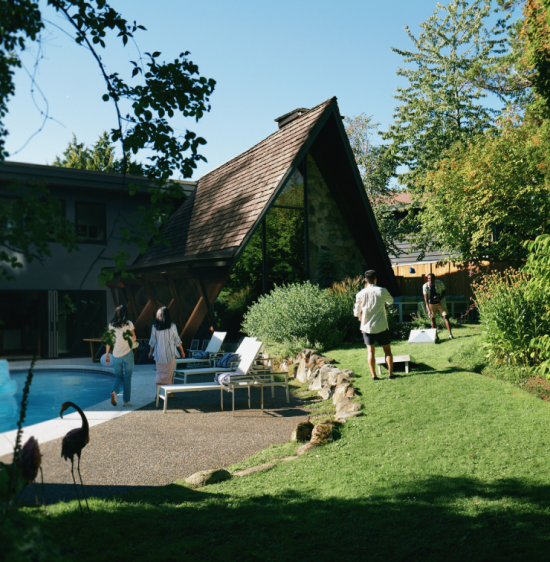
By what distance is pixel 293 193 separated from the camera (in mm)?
14984

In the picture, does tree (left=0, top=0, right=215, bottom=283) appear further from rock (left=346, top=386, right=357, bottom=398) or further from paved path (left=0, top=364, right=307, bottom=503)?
rock (left=346, top=386, right=357, bottom=398)

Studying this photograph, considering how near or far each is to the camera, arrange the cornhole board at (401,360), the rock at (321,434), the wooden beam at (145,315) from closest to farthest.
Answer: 1. the rock at (321,434)
2. the cornhole board at (401,360)
3. the wooden beam at (145,315)

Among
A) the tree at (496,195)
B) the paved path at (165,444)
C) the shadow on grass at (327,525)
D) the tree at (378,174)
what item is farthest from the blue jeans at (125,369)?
the tree at (378,174)

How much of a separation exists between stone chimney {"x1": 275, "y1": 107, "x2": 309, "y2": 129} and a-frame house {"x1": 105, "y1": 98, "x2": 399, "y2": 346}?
51mm

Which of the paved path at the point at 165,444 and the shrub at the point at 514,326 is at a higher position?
the shrub at the point at 514,326

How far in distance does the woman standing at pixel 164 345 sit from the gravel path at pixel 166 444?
1.95 ft

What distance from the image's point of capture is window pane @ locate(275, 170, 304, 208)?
14633 mm

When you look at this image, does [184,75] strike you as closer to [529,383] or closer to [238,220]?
[529,383]

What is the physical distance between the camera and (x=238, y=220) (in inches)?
547

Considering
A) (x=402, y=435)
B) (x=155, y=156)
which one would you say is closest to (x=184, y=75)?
(x=155, y=156)

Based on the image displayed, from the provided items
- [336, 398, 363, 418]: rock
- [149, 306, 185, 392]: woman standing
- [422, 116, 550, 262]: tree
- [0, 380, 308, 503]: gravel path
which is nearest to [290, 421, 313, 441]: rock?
[0, 380, 308, 503]: gravel path

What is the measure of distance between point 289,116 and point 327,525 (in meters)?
15.6

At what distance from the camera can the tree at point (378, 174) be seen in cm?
2517

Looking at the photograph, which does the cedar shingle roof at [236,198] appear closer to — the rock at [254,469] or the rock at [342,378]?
the rock at [342,378]
